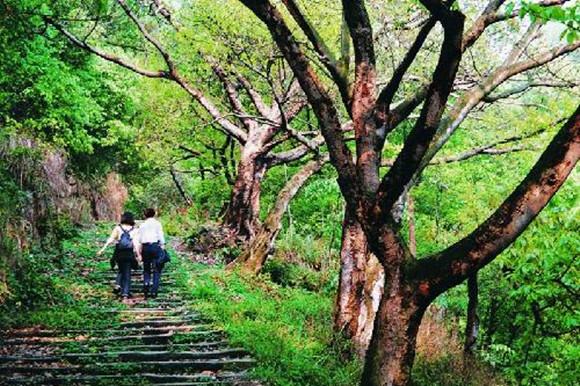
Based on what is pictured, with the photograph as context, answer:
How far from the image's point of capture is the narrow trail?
7.19 meters

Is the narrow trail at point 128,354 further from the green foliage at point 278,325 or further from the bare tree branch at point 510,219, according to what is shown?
the bare tree branch at point 510,219

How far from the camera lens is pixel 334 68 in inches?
268

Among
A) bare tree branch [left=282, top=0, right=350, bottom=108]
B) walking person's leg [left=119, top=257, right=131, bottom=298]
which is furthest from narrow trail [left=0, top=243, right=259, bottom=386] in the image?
bare tree branch [left=282, top=0, right=350, bottom=108]

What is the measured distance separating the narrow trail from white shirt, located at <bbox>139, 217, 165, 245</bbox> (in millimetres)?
1906

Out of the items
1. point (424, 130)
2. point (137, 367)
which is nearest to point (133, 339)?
point (137, 367)

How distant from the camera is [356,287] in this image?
9883 mm

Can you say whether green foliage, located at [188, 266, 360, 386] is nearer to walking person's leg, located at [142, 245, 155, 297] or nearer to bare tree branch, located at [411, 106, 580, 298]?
walking person's leg, located at [142, 245, 155, 297]

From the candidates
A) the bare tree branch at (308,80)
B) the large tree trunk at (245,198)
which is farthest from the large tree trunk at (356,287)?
the large tree trunk at (245,198)

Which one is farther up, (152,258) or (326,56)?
(326,56)

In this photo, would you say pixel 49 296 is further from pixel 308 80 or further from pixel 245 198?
Answer: pixel 245 198

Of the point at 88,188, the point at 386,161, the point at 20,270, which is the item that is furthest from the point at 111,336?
the point at 88,188

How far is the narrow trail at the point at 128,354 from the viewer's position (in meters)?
7.19

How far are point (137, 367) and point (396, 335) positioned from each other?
11.5ft

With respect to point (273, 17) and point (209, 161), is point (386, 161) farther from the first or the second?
point (209, 161)
